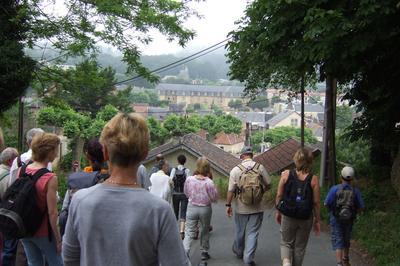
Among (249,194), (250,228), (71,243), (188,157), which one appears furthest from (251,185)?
(188,157)

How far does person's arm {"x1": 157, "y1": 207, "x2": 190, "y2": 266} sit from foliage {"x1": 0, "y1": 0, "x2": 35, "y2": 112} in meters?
10.0

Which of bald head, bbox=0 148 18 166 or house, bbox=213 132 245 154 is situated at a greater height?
bald head, bbox=0 148 18 166

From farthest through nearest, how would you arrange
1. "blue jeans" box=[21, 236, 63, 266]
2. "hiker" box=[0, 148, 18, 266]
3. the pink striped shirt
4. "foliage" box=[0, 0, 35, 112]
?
1. "foliage" box=[0, 0, 35, 112]
2. the pink striped shirt
3. "hiker" box=[0, 148, 18, 266]
4. "blue jeans" box=[21, 236, 63, 266]

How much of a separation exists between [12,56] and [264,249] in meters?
7.08

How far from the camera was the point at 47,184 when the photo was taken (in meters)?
4.45

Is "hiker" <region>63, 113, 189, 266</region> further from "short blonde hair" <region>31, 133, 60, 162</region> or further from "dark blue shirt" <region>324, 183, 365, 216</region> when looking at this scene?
"dark blue shirt" <region>324, 183, 365, 216</region>

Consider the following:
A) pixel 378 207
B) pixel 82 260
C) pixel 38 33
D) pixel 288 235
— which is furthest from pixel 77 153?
pixel 82 260

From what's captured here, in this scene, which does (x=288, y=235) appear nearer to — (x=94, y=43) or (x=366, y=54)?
(x=366, y=54)

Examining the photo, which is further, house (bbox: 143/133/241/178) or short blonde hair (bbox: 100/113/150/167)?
house (bbox: 143/133/241/178)

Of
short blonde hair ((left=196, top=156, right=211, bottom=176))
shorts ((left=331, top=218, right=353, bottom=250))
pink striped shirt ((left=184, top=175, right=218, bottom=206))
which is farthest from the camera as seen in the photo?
short blonde hair ((left=196, top=156, right=211, bottom=176))

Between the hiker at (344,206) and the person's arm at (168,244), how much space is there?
5.00 m

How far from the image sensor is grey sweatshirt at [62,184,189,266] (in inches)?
88.2

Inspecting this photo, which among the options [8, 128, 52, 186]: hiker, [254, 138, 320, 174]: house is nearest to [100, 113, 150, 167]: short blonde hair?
[8, 128, 52, 186]: hiker

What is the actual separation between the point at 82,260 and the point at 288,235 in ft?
14.4
